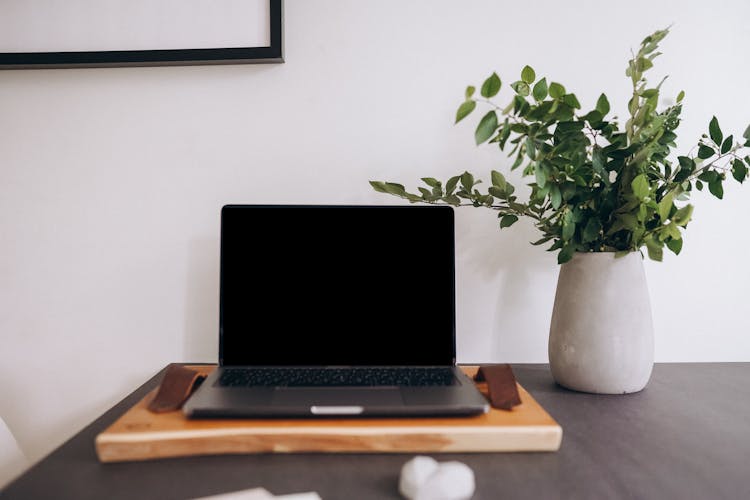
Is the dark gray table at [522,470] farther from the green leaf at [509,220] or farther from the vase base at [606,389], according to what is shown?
the green leaf at [509,220]

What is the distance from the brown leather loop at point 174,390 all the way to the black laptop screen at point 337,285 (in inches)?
3.5

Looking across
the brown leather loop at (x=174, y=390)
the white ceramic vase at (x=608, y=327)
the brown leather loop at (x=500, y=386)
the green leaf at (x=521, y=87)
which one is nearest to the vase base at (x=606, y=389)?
the white ceramic vase at (x=608, y=327)

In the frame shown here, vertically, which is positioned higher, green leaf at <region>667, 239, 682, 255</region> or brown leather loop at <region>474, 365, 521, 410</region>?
green leaf at <region>667, 239, 682, 255</region>

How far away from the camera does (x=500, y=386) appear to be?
642 mm

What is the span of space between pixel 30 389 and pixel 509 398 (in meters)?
0.91

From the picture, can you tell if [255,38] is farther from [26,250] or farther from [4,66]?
[26,250]

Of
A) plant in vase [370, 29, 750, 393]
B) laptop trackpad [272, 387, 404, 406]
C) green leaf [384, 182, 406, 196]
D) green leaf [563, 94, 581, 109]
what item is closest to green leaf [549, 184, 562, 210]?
plant in vase [370, 29, 750, 393]

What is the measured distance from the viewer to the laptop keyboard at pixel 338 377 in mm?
672

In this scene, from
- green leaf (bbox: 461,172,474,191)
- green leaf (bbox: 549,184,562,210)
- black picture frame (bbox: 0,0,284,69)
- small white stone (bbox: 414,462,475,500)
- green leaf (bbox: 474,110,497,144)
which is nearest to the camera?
small white stone (bbox: 414,462,475,500)

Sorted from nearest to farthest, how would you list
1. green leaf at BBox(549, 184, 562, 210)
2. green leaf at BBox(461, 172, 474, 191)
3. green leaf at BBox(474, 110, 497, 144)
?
green leaf at BBox(474, 110, 497, 144)
green leaf at BBox(549, 184, 562, 210)
green leaf at BBox(461, 172, 474, 191)

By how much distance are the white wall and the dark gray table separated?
0.32 m

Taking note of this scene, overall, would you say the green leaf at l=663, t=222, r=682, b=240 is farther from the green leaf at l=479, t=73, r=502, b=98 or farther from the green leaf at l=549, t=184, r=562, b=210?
the green leaf at l=479, t=73, r=502, b=98

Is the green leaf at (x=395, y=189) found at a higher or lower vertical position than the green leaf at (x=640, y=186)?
higher

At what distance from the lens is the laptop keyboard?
67 cm
